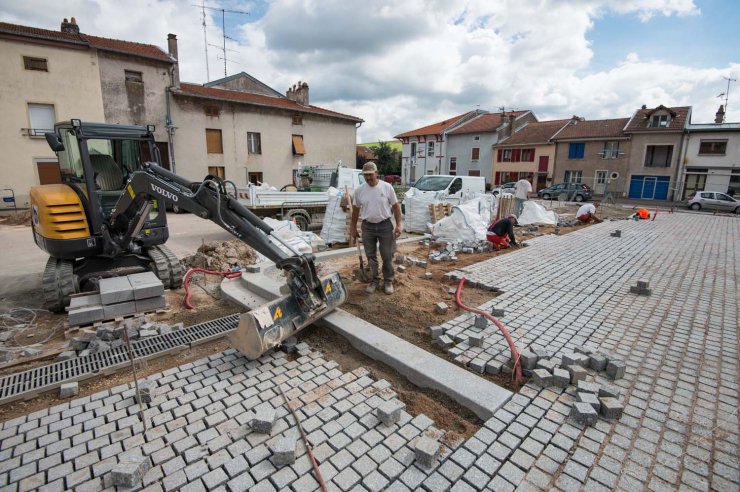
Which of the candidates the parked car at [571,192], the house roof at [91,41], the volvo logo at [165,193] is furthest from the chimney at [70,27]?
the parked car at [571,192]

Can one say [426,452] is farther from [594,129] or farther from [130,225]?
[594,129]

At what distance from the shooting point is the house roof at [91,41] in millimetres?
17408

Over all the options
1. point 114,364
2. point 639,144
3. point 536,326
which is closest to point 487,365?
point 536,326

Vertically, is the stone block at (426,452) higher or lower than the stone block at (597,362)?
lower

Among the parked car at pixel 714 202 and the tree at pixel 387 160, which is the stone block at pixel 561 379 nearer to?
the parked car at pixel 714 202

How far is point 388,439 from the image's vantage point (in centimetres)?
285

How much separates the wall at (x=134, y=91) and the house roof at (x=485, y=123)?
29.4 metres

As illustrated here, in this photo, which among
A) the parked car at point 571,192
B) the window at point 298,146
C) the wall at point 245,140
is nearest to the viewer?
the wall at point 245,140

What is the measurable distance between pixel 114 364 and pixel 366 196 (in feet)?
11.8

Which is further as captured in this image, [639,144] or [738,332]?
[639,144]

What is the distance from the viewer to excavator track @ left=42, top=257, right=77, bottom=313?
17.5 ft

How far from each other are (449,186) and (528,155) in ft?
89.5

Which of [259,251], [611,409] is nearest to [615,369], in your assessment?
[611,409]

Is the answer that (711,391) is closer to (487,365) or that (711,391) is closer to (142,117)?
(487,365)
